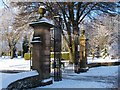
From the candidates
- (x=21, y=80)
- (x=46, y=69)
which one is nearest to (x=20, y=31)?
(x=46, y=69)

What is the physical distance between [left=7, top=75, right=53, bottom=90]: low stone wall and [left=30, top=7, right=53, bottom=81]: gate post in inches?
8.5

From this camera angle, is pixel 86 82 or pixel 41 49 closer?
pixel 41 49

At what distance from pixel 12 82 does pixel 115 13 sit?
13.3m

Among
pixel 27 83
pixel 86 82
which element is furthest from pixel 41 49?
pixel 86 82

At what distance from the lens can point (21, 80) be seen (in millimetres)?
7141

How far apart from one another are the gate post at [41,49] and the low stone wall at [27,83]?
0.22 metres

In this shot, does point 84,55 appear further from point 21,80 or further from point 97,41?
point 97,41

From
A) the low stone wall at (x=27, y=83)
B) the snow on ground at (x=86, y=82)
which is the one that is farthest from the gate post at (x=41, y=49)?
the snow on ground at (x=86, y=82)

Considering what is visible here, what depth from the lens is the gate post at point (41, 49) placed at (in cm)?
863

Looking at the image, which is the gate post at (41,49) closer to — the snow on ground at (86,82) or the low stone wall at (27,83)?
the low stone wall at (27,83)

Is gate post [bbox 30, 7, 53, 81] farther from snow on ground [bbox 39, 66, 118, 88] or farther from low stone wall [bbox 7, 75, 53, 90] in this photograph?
snow on ground [bbox 39, 66, 118, 88]

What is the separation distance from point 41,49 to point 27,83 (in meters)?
1.54

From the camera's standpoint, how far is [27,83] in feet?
24.9

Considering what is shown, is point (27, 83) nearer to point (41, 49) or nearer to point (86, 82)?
point (41, 49)
